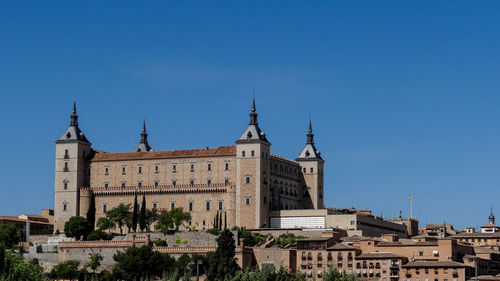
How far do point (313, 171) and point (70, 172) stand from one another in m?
25.7

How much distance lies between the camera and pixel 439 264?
88.8 metres

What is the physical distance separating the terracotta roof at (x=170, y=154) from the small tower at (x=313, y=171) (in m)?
10.4

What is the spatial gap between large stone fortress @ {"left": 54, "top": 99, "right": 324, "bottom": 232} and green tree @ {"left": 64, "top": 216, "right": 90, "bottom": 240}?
5.60 meters

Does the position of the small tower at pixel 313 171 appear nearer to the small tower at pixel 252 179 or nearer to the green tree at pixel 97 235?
the small tower at pixel 252 179

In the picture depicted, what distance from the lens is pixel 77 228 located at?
106500 millimetres

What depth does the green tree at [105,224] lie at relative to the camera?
108 meters

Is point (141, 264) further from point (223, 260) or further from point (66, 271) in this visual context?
point (66, 271)

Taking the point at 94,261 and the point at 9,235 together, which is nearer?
the point at 94,261

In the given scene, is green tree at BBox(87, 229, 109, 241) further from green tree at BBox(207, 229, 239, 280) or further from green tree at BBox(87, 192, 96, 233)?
green tree at BBox(207, 229, 239, 280)

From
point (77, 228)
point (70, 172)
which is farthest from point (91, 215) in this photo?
point (70, 172)

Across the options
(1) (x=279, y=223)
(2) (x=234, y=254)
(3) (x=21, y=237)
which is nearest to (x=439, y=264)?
(2) (x=234, y=254)

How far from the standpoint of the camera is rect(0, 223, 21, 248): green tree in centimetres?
11006

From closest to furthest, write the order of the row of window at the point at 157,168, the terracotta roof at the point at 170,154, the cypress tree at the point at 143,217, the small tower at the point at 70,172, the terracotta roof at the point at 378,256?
the terracotta roof at the point at 378,256 < the cypress tree at the point at 143,217 < the row of window at the point at 157,168 < the terracotta roof at the point at 170,154 < the small tower at the point at 70,172

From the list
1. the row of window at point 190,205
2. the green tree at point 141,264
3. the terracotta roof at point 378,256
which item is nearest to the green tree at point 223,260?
the green tree at point 141,264
